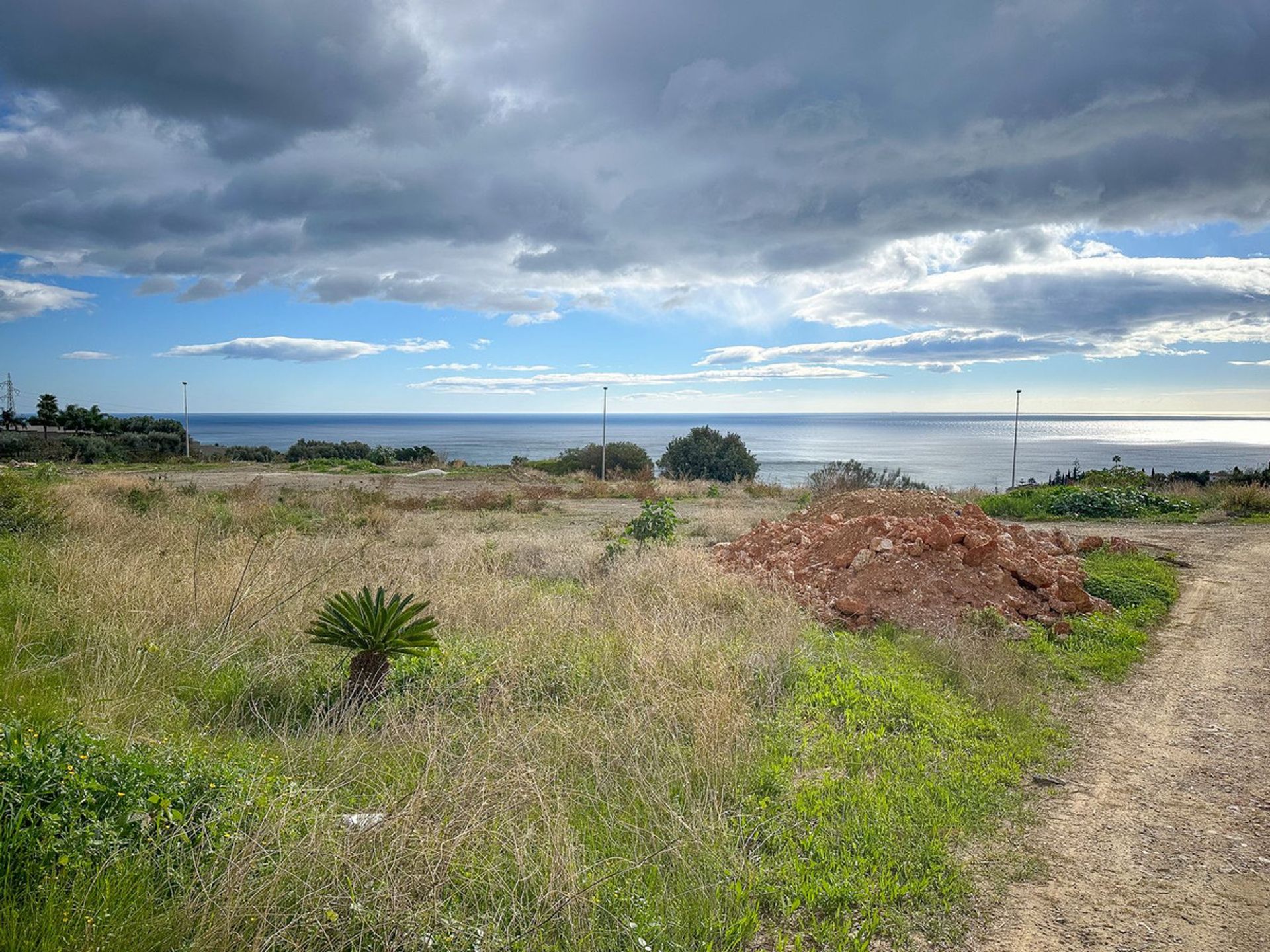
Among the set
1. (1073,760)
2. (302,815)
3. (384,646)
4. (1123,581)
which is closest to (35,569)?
(384,646)

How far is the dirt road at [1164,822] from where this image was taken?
3404mm

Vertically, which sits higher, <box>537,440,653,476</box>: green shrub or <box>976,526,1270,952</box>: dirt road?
<box>537,440,653,476</box>: green shrub

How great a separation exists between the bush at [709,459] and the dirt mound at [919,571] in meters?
27.4

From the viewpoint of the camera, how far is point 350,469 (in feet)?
115

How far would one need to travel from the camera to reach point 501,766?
162 inches

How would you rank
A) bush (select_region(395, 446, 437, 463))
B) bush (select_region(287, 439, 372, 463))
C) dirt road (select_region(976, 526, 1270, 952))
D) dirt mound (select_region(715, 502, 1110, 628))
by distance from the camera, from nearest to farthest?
dirt road (select_region(976, 526, 1270, 952)) < dirt mound (select_region(715, 502, 1110, 628)) < bush (select_region(395, 446, 437, 463)) < bush (select_region(287, 439, 372, 463))

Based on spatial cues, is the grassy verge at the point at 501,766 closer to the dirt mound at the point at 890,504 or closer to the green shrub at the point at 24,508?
the green shrub at the point at 24,508

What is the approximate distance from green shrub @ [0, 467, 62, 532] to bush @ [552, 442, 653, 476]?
27660mm

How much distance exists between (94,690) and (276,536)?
696 centimetres

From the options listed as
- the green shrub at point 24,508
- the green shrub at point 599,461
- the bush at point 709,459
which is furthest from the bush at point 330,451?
the green shrub at point 24,508

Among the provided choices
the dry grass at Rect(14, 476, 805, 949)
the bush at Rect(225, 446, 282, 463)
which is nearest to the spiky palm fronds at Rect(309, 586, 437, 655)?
the dry grass at Rect(14, 476, 805, 949)

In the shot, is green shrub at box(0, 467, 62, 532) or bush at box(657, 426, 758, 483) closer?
green shrub at box(0, 467, 62, 532)

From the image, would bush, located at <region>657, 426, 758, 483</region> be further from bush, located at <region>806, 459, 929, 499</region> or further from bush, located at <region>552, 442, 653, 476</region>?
bush, located at <region>806, 459, 929, 499</region>

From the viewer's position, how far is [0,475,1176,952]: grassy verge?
2.99m
